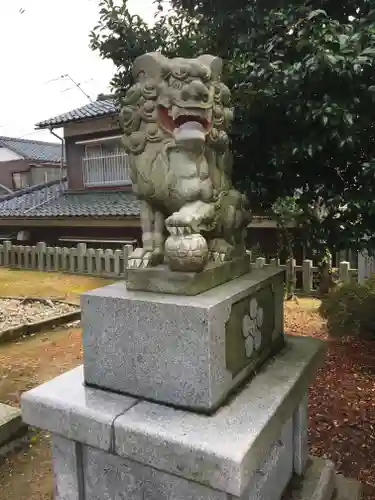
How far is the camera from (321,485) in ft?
8.19

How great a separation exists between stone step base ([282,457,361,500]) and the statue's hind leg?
1.57m

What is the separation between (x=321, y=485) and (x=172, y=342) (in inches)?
57.5

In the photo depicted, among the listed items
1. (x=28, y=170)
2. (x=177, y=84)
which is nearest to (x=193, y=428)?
(x=177, y=84)

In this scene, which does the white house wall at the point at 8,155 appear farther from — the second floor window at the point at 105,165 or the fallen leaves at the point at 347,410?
the fallen leaves at the point at 347,410

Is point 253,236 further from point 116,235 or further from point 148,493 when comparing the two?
point 148,493

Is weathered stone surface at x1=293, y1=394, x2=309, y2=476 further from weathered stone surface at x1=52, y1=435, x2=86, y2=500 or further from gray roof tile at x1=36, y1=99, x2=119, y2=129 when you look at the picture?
gray roof tile at x1=36, y1=99, x2=119, y2=129

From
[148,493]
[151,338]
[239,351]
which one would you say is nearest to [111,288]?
[151,338]

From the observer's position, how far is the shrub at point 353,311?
5.09 m

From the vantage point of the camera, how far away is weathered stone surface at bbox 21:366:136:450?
1.88m

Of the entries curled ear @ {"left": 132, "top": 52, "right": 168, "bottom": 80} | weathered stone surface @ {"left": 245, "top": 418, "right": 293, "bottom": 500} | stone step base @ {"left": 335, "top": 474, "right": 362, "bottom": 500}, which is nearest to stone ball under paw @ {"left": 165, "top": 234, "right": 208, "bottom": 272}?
curled ear @ {"left": 132, "top": 52, "right": 168, "bottom": 80}

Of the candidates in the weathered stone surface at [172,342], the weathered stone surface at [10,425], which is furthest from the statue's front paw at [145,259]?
the weathered stone surface at [10,425]

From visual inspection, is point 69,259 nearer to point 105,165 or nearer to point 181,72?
point 105,165

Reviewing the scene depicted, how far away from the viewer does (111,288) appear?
2.23 m

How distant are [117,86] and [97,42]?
0.39 m
